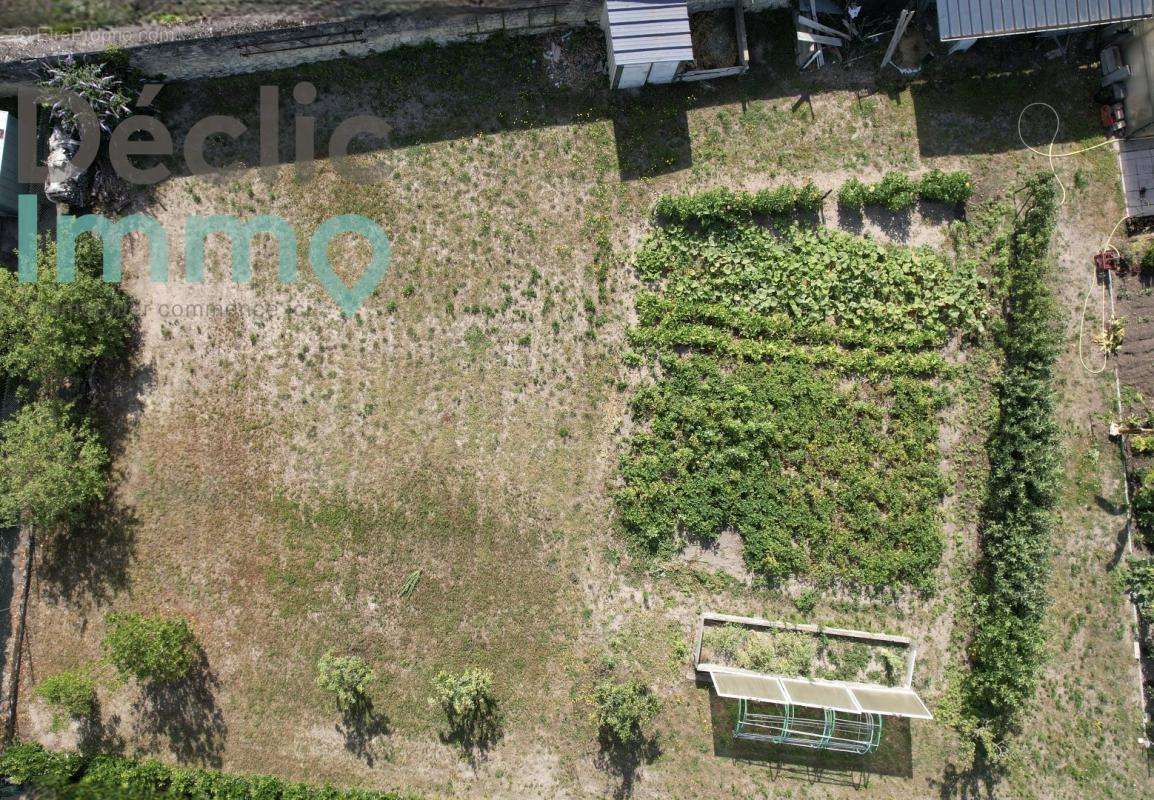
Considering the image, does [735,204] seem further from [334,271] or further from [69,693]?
[69,693]

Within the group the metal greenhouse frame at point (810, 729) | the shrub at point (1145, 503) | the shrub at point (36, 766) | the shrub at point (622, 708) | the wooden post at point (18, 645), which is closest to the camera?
the shrub at point (622, 708)

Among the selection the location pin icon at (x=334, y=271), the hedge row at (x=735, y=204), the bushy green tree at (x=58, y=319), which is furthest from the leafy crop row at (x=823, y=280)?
the bushy green tree at (x=58, y=319)

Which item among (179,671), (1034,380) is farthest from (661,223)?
(179,671)

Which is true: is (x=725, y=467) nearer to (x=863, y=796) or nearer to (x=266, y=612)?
(x=863, y=796)

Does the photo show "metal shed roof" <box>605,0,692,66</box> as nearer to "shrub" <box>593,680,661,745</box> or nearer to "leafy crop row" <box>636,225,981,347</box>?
"leafy crop row" <box>636,225,981,347</box>

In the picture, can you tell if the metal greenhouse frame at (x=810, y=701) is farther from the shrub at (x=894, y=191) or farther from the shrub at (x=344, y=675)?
the shrub at (x=894, y=191)

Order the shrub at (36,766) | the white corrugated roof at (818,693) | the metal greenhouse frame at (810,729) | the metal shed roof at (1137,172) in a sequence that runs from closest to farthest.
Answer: the white corrugated roof at (818,693), the shrub at (36,766), the metal greenhouse frame at (810,729), the metal shed roof at (1137,172)
